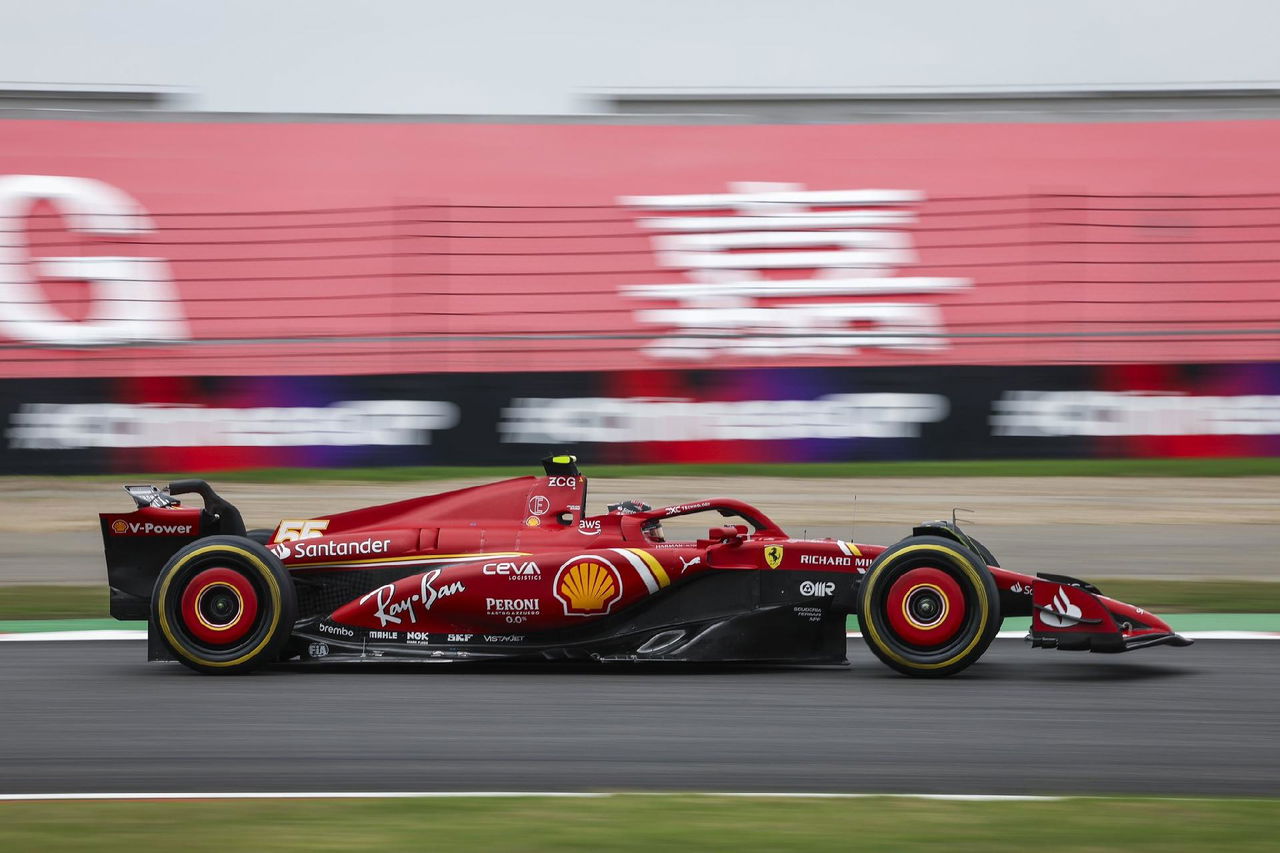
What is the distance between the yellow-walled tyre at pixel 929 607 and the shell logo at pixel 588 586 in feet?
3.58

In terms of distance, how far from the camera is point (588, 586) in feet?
21.9

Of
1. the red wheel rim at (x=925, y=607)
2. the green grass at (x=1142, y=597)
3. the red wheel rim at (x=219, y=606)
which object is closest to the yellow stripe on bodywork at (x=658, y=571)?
the red wheel rim at (x=925, y=607)

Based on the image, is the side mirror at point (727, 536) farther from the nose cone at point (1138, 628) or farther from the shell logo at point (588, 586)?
the nose cone at point (1138, 628)

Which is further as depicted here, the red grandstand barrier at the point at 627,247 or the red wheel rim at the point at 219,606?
the red grandstand barrier at the point at 627,247

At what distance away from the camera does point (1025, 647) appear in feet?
25.6

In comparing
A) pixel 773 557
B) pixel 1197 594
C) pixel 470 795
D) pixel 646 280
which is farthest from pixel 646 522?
pixel 646 280

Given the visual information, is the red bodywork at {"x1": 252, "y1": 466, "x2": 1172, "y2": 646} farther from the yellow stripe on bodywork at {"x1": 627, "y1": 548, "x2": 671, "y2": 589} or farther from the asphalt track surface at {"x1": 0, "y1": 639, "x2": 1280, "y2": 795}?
the asphalt track surface at {"x1": 0, "y1": 639, "x2": 1280, "y2": 795}

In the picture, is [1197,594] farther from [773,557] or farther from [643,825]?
[643,825]

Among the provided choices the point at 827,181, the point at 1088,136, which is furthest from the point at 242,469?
the point at 1088,136

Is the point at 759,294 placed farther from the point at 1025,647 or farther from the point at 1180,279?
the point at 1025,647

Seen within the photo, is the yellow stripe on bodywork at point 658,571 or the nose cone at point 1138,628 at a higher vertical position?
the yellow stripe on bodywork at point 658,571

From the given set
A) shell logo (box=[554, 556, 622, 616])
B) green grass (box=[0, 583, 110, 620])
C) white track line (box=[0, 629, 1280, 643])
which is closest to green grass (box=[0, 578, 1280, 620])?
green grass (box=[0, 583, 110, 620])

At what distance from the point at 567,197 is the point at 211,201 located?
4.63 meters

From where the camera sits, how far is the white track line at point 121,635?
8.03m
